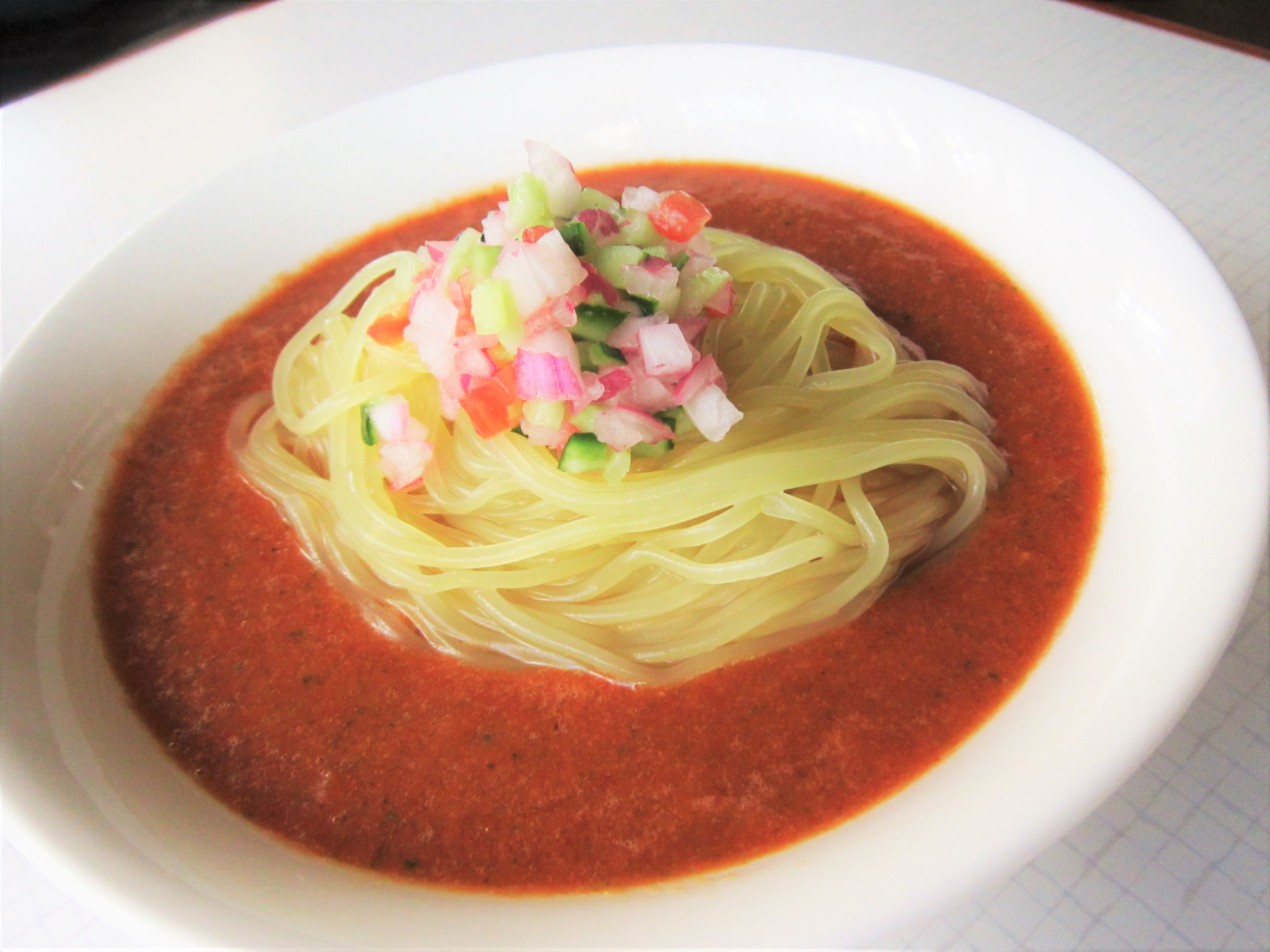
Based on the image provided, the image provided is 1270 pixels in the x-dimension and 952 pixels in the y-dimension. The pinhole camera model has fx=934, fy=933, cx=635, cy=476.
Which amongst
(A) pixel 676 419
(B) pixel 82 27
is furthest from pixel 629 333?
(B) pixel 82 27

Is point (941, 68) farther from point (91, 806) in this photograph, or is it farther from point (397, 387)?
point (91, 806)

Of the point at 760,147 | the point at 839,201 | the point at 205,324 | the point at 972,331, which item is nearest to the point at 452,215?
the point at 205,324

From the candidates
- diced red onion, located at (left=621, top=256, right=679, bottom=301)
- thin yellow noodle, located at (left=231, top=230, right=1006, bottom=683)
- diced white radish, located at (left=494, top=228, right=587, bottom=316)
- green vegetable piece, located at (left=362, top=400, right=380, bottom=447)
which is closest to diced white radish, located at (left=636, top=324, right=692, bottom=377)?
diced red onion, located at (left=621, top=256, right=679, bottom=301)

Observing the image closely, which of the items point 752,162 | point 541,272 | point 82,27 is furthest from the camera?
point 82,27

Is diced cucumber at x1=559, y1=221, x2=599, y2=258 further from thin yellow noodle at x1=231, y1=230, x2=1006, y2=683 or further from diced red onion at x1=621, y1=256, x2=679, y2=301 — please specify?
thin yellow noodle at x1=231, y1=230, x2=1006, y2=683

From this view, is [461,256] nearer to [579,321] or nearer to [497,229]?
[497,229]

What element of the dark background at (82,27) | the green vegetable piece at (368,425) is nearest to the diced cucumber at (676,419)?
the green vegetable piece at (368,425)

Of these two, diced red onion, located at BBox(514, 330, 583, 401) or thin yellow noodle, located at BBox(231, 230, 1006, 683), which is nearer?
diced red onion, located at BBox(514, 330, 583, 401)
